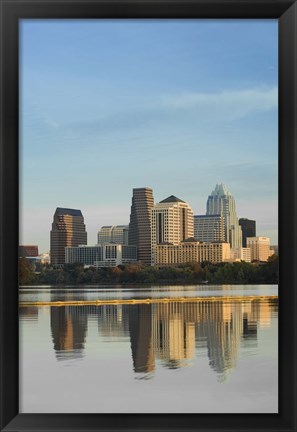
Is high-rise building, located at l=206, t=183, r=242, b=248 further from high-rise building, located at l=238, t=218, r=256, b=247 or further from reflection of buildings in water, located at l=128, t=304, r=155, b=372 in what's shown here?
reflection of buildings in water, located at l=128, t=304, r=155, b=372

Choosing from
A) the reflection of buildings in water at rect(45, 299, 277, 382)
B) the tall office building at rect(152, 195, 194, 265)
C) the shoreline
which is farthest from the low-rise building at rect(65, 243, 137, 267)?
the reflection of buildings in water at rect(45, 299, 277, 382)

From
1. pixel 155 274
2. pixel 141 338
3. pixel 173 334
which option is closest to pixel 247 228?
pixel 155 274

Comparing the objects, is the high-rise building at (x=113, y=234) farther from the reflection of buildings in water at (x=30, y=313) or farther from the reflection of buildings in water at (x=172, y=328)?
the reflection of buildings in water at (x=30, y=313)

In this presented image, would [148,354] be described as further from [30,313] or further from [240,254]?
[30,313]

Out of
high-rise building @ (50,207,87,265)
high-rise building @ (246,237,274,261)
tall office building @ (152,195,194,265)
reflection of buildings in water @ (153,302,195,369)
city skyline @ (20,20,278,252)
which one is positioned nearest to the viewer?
reflection of buildings in water @ (153,302,195,369)

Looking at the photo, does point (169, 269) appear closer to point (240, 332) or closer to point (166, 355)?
point (240, 332)

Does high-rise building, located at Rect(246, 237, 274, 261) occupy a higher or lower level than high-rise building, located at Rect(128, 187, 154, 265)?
lower
